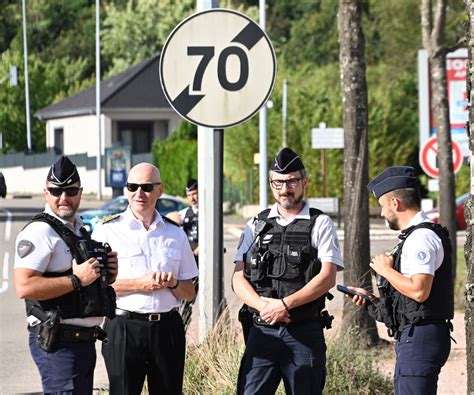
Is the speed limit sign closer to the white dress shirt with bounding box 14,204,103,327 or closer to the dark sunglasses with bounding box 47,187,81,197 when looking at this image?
the dark sunglasses with bounding box 47,187,81,197

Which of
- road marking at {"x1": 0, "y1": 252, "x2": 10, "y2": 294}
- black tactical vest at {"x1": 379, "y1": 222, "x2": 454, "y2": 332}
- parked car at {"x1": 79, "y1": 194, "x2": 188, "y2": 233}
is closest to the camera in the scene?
black tactical vest at {"x1": 379, "y1": 222, "x2": 454, "y2": 332}

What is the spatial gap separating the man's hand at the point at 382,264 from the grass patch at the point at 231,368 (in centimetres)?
192

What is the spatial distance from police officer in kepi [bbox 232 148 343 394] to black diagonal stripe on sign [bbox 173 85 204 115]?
214 cm

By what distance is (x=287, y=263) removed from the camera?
6520mm

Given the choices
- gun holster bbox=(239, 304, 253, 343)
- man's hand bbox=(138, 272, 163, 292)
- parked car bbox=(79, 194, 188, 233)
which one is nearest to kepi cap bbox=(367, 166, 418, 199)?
gun holster bbox=(239, 304, 253, 343)

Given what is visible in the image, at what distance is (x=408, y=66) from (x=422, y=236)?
4920cm

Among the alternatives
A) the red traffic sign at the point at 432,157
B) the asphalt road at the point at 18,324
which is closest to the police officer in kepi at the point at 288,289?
the asphalt road at the point at 18,324

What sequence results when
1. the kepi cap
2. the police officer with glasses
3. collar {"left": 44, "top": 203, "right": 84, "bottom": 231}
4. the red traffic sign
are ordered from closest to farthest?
collar {"left": 44, "top": 203, "right": 84, "bottom": 231} → the kepi cap → the police officer with glasses → the red traffic sign

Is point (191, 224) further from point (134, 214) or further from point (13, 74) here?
point (13, 74)

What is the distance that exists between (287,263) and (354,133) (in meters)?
5.89

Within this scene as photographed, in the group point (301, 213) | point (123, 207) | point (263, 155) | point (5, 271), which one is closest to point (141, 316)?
point (301, 213)

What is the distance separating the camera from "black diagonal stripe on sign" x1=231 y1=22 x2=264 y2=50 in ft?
28.2

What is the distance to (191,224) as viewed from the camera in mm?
12469

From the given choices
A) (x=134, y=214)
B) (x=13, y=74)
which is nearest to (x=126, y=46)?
(x=13, y=74)
